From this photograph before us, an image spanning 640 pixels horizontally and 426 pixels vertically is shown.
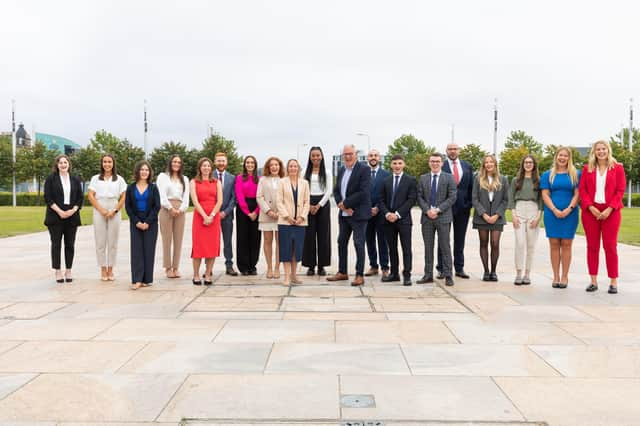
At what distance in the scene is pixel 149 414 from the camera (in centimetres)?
334

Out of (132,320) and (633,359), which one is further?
(132,320)

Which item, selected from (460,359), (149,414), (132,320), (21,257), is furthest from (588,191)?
(21,257)

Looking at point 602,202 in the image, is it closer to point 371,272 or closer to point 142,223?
point 371,272

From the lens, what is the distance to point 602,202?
7699 millimetres

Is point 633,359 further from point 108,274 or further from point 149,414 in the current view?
point 108,274

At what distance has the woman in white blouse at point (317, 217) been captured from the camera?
903 centimetres

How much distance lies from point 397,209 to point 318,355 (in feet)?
14.6

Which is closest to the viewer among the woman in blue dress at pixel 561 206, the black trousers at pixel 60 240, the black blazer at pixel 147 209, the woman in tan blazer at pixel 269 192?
the woman in blue dress at pixel 561 206

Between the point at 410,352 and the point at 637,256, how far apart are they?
9.45 metres

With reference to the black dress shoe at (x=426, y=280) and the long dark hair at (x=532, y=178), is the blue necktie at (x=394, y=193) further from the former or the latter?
the long dark hair at (x=532, y=178)

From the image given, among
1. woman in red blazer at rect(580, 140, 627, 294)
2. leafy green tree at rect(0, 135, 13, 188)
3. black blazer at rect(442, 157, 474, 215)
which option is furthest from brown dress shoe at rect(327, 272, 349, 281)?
leafy green tree at rect(0, 135, 13, 188)

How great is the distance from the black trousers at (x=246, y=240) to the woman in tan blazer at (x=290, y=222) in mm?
1106

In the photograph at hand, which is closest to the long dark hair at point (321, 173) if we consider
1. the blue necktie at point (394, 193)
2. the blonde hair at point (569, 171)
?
the blue necktie at point (394, 193)

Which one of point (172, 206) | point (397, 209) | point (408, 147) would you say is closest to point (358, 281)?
point (397, 209)
